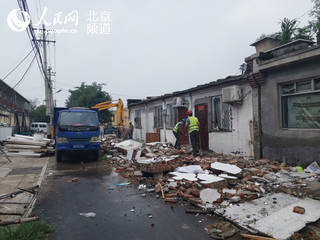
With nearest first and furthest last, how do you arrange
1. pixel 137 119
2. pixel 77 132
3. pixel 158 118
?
pixel 77 132 → pixel 158 118 → pixel 137 119

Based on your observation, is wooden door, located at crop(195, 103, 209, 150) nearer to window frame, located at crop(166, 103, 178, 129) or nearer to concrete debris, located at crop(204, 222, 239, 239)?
window frame, located at crop(166, 103, 178, 129)

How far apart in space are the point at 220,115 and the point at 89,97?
1370 inches

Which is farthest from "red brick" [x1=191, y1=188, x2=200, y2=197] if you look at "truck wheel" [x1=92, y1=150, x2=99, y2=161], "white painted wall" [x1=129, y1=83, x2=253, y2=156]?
"truck wheel" [x1=92, y1=150, x2=99, y2=161]

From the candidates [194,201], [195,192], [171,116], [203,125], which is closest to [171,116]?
[171,116]

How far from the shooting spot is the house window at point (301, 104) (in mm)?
6677

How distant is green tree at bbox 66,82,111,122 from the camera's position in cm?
4159

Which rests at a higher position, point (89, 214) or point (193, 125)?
point (193, 125)

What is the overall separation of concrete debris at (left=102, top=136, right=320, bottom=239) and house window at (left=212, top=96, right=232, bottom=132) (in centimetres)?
250

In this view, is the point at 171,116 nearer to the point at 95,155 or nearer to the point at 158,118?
the point at 158,118

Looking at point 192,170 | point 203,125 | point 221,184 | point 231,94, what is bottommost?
point 221,184

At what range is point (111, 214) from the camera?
4.50 metres

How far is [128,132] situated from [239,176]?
12.2 m

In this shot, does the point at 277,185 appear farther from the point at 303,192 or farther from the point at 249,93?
the point at 249,93

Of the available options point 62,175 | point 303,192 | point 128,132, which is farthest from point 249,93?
point 128,132
